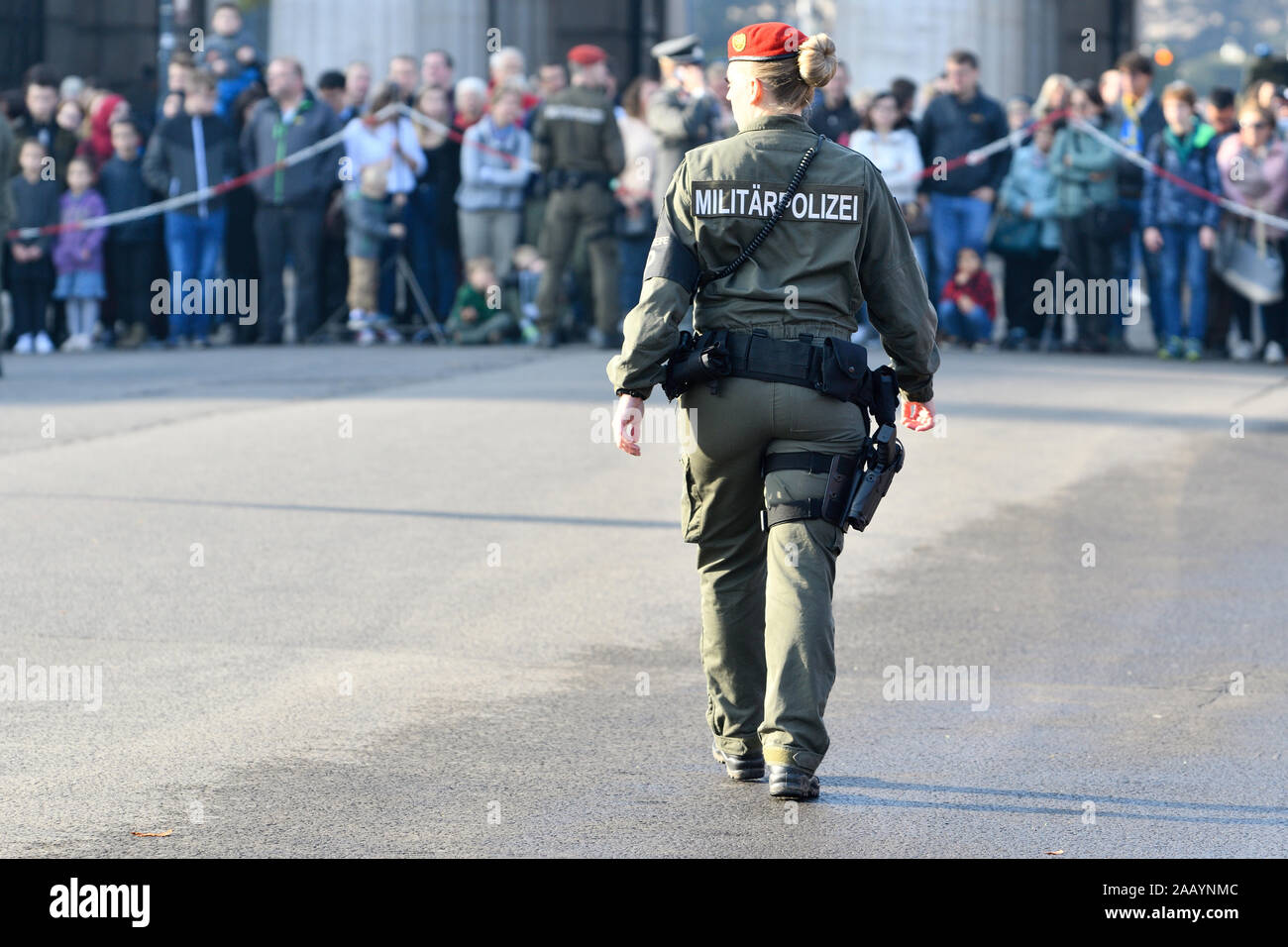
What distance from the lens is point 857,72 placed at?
2452 cm

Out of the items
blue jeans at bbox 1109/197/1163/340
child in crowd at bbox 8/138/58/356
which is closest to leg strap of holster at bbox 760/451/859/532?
blue jeans at bbox 1109/197/1163/340

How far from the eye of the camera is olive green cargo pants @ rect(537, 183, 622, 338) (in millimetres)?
17891

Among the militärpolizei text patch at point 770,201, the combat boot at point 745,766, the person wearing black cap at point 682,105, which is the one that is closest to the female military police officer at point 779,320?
the militärpolizei text patch at point 770,201

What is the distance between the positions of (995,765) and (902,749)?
0.30 metres

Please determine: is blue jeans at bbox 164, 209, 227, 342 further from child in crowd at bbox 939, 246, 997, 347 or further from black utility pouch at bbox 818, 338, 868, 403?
black utility pouch at bbox 818, 338, 868, 403

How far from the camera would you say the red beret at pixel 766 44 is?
216 inches

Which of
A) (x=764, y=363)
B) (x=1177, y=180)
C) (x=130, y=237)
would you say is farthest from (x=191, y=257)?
(x=764, y=363)

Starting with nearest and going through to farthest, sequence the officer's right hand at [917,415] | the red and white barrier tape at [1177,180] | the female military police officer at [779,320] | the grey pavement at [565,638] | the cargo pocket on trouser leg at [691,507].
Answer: the grey pavement at [565,638] → the female military police officer at [779,320] → the cargo pocket on trouser leg at [691,507] → the officer's right hand at [917,415] → the red and white barrier tape at [1177,180]

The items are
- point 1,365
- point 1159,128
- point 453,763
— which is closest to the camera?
point 453,763

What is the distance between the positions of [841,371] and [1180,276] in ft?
43.5

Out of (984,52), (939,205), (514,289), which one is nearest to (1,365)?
(514,289)

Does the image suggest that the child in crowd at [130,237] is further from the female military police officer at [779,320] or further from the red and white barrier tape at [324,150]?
the female military police officer at [779,320]

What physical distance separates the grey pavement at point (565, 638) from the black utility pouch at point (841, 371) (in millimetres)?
1019
